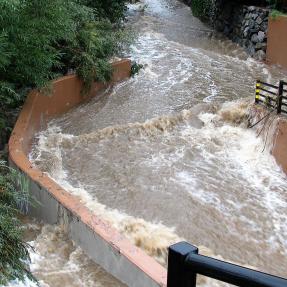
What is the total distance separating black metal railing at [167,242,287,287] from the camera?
1.32 m

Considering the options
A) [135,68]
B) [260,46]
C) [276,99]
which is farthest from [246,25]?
[276,99]

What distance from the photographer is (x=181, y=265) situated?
1.47 meters

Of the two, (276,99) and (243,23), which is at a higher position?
(243,23)

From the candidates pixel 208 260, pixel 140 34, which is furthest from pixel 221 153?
pixel 140 34

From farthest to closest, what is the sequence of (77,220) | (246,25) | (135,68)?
(246,25)
(135,68)
(77,220)

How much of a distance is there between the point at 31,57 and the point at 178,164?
374 cm

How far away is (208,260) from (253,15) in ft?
56.9

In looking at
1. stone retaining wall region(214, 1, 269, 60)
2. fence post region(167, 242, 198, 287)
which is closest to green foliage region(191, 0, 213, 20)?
stone retaining wall region(214, 1, 269, 60)

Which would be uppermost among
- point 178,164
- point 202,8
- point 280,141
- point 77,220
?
point 202,8

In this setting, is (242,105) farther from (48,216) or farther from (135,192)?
(48,216)

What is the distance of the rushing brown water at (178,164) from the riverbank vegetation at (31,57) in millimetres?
1010

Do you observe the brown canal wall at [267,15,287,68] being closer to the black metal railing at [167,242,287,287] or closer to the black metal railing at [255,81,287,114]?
the black metal railing at [255,81,287,114]

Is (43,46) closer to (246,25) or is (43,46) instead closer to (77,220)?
(77,220)

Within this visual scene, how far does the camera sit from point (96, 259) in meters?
5.92
